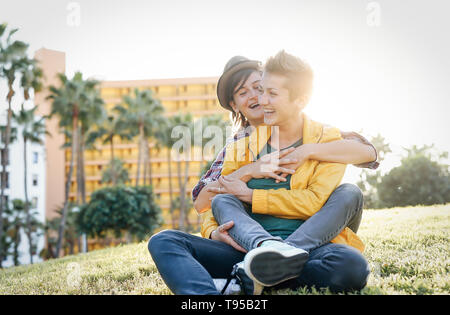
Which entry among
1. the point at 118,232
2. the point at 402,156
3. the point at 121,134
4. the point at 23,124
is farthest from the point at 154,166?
the point at 402,156

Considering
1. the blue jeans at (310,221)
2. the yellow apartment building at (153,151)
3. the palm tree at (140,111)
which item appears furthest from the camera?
the yellow apartment building at (153,151)

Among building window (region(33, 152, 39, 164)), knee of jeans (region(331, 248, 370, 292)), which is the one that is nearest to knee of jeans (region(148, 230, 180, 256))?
knee of jeans (region(331, 248, 370, 292))

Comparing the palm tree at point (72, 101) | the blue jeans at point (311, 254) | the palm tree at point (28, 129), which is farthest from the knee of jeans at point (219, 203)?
the palm tree at point (28, 129)

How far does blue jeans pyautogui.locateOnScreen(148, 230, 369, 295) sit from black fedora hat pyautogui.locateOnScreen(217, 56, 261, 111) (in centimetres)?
160

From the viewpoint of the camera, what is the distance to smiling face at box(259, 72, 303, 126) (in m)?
2.72

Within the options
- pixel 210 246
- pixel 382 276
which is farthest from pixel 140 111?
pixel 210 246

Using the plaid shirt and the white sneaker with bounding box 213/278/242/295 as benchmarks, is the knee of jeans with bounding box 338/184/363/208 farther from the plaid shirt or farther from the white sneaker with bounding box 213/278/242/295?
the white sneaker with bounding box 213/278/242/295

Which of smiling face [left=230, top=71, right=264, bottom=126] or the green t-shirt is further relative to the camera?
smiling face [left=230, top=71, right=264, bottom=126]

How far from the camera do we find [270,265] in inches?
83.0

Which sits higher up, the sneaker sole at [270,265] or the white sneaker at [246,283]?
the sneaker sole at [270,265]

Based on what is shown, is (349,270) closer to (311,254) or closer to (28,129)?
(311,254)

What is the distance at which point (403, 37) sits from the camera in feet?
17.1

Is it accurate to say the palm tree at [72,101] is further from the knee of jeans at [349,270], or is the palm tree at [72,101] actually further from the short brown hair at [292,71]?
the knee of jeans at [349,270]

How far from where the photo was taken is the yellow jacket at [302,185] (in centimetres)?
254
